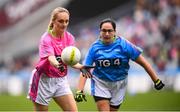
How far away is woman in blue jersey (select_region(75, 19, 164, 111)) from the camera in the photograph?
10520 millimetres

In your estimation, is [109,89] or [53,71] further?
[109,89]

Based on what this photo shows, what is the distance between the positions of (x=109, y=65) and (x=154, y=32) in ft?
43.2

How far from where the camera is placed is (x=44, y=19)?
26297mm

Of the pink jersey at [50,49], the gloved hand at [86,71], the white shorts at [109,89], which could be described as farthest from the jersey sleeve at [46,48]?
the white shorts at [109,89]

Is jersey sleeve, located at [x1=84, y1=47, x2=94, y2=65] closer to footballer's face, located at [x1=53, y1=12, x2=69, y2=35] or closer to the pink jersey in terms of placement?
the pink jersey

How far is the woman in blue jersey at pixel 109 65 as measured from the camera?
34.5 feet

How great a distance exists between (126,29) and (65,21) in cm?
1394

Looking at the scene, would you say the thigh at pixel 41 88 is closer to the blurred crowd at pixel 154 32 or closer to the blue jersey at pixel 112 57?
the blue jersey at pixel 112 57

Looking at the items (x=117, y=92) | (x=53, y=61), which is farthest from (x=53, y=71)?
(x=117, y=92)

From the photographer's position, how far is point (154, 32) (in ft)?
77.4

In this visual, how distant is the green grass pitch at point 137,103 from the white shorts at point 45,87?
28.0 ft

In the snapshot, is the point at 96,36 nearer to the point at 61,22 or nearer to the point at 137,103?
the point at 137,103

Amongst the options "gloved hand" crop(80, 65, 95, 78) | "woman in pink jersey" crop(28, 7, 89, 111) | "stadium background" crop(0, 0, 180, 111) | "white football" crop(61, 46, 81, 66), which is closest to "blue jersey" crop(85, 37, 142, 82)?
"woman in pink jersey" crop(28, 7, 89, 111)

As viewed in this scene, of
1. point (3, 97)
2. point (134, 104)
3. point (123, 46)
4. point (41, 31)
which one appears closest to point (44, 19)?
point (41, 31)
